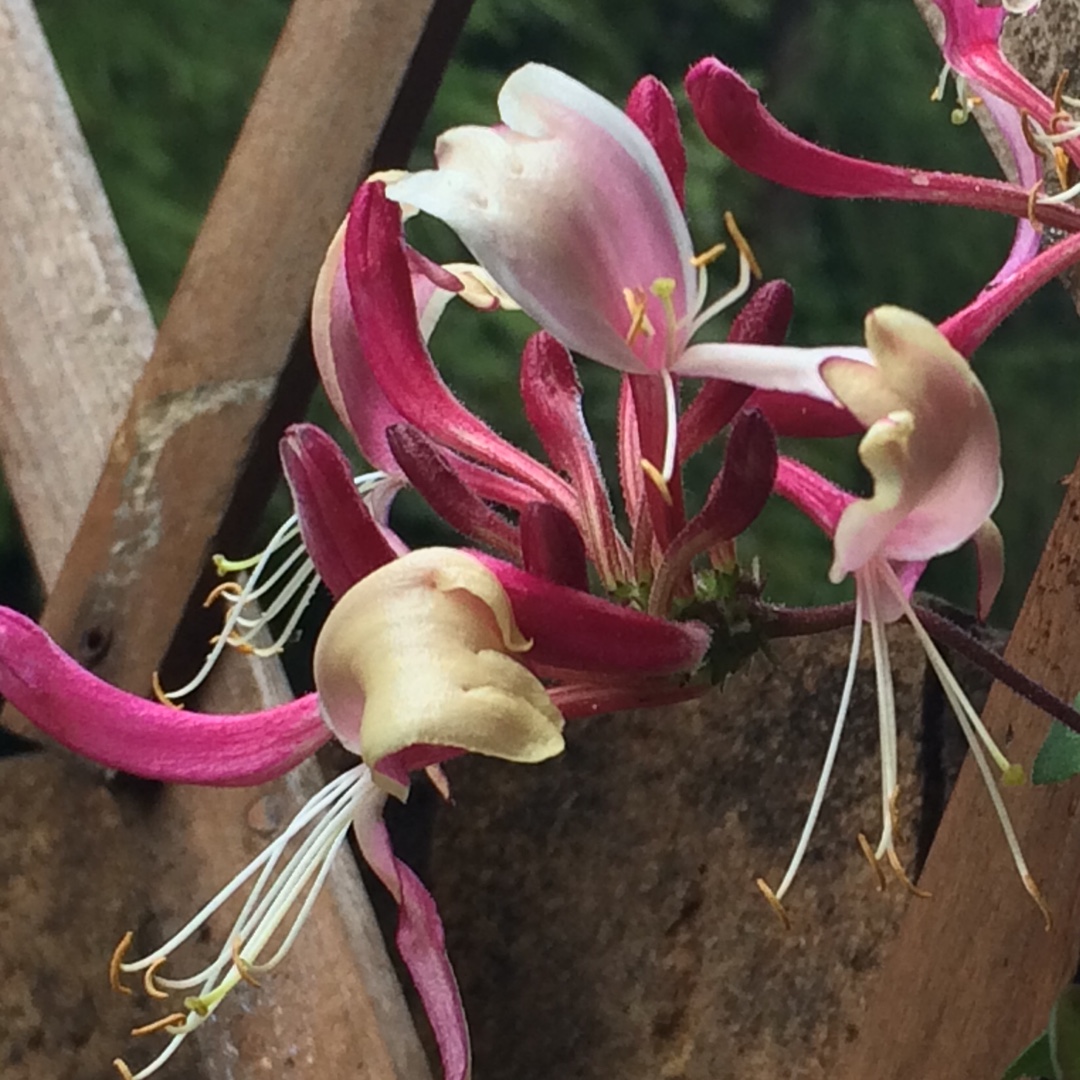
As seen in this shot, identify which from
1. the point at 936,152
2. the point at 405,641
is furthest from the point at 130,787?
the point at 936,152

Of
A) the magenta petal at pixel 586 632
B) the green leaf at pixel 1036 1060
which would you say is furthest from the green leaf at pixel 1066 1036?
the magenta petal at pixel 586 632

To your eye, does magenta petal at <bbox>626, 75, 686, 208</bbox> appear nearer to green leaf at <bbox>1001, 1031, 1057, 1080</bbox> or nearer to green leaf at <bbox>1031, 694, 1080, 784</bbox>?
green leaf at <bbox>1031, 694, 1080, 784</bbox>

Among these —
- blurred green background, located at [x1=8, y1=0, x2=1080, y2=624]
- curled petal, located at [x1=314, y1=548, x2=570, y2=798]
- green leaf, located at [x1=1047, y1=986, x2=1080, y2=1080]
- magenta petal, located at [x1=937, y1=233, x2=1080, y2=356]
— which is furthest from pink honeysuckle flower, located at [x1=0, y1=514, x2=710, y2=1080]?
blurred green background, located at [x1=8, y1=0, x2=1080, y2=624]

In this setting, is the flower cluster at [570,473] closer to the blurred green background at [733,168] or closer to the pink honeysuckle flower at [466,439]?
the pink honeysuckle flower at [466,439]

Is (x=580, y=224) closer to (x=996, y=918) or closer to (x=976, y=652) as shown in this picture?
(x=976, y=652)

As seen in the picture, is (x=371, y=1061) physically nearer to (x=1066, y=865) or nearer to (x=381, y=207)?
(x=1066, y=865)
